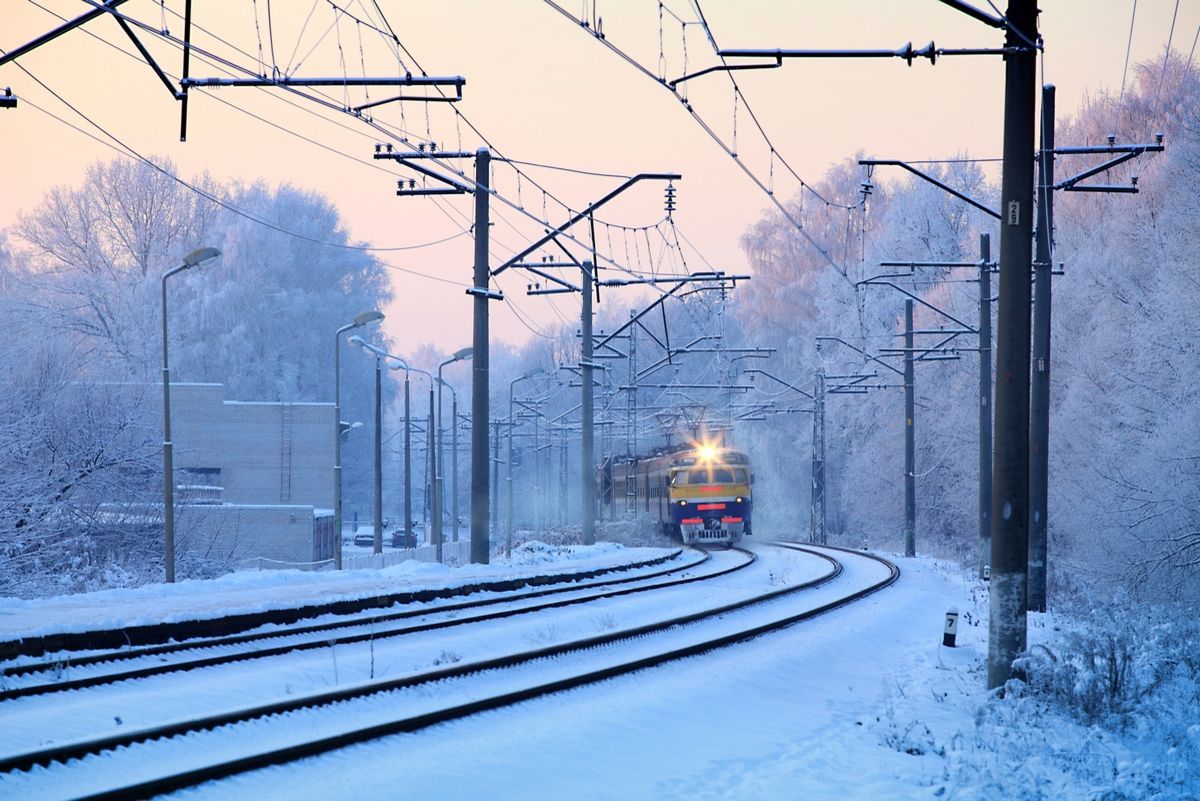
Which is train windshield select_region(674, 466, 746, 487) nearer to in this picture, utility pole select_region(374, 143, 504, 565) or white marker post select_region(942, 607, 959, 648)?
utility pole select_region(374, 143, 504, 565)

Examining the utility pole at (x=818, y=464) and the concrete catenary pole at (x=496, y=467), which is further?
the concrete catenary pole at (x=496, y=467)

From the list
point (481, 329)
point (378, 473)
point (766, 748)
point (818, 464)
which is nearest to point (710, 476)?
point (818, 464)

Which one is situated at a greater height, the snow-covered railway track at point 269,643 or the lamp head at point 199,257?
the lamp head at point 199,257

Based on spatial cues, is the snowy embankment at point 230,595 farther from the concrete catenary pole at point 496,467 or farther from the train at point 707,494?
the concrete catenary pole at point 496,467

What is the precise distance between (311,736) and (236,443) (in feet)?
162

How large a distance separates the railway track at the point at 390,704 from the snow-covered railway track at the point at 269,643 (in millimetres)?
2321

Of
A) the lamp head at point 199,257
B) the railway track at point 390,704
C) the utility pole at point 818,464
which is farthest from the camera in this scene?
the utility pole at point 818,464

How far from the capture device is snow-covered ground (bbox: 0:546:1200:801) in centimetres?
792

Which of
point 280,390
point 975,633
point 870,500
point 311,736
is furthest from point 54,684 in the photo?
point 280,390

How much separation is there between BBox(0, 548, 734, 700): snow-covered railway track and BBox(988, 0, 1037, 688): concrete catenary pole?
21.7 feet

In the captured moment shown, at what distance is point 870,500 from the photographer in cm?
5425

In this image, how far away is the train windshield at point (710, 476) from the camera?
135 ft

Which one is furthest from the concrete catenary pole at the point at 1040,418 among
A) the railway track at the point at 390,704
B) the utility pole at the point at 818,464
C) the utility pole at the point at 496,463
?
the utility pole at the point at 496,463

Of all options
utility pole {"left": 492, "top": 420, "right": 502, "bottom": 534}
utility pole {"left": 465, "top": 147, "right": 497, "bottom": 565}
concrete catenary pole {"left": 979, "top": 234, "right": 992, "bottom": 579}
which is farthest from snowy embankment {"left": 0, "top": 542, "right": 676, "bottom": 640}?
utility pole {"left": 492, "top": 420, "right": 502, "bottom": 534}
